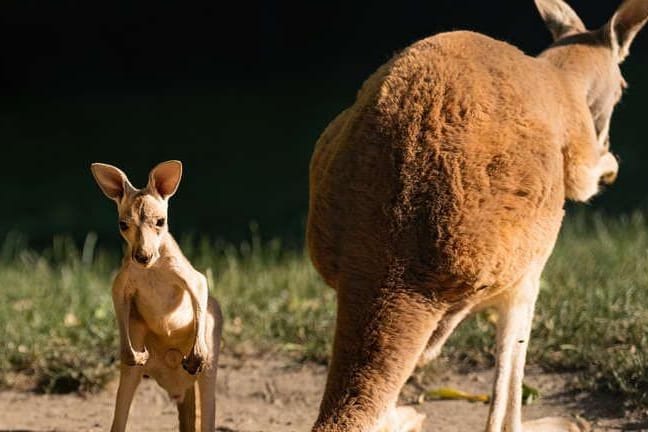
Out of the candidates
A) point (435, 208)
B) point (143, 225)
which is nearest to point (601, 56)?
point (435, 208)

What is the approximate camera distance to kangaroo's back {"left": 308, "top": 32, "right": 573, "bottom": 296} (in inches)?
151

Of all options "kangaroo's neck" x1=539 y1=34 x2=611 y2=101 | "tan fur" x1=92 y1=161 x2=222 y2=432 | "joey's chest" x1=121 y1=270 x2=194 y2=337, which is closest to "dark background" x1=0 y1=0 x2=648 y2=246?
"kangaroo's neck" x1=539 y1=34 x2=611 y2=101

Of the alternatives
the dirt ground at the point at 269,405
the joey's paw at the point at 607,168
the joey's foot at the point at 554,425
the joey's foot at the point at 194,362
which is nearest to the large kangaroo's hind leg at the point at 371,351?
the joey's foot at the point at 194,362

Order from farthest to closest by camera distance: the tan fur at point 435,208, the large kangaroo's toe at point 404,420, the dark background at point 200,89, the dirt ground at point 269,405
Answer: the dark background at point 200,89 < the dirt ground at point 269,405 < the large kangaroo's toe at point 404,420 < the tan fur at point 435,208

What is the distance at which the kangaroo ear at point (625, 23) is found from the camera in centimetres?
501

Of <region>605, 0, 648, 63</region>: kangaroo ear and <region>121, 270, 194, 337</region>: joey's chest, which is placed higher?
<region>605, 0, 648, 63</region>: kangaroo ear

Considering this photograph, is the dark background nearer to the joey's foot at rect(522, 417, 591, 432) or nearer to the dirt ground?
the dirt ground

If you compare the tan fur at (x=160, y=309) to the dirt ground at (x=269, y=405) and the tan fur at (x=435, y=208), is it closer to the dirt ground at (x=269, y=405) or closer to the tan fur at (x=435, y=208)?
the tan fur at (x=435, y=208)

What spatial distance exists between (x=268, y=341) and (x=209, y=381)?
208 cm

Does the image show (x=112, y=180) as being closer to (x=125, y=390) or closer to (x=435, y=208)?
(x=125, y=390)

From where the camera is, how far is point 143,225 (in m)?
3.58

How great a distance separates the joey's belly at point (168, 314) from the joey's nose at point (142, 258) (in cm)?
33

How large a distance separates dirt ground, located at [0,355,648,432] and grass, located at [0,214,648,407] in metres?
0.09

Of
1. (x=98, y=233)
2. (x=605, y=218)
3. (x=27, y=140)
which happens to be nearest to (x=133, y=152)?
(x=27, y=140)
